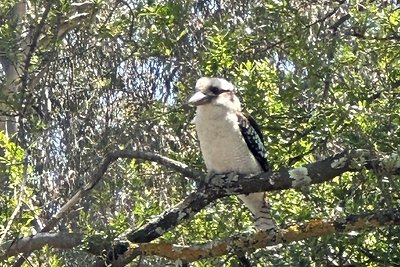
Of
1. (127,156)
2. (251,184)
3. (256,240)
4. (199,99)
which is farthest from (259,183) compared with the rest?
(199,99)

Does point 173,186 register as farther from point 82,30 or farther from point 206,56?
point 206,56

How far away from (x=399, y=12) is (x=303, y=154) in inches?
29.4

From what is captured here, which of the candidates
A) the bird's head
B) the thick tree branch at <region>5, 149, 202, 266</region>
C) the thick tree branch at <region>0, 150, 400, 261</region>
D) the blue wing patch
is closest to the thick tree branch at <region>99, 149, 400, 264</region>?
the thick tree branch at <region>0, 150, 400, 261</region>

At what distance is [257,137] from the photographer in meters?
4.41

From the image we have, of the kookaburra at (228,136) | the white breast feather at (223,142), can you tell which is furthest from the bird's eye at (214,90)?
the white breast feather at (223,142)

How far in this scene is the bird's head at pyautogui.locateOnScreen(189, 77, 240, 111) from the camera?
14.1 ft

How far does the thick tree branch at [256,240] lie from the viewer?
312 cm

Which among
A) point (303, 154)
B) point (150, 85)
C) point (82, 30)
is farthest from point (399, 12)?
point (150, 85)

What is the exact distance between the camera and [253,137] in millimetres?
4512

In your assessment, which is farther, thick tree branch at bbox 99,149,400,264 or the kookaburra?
the kookaburra

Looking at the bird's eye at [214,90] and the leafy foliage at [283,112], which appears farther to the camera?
the bird's eye at [214,90]

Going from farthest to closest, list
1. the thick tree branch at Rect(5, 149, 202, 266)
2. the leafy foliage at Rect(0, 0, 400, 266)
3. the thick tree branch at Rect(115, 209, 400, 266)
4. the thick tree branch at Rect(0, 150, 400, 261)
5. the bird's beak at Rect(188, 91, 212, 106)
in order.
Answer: the bird's beak at Rect(188, 91, 212, 106)
the thick tree branch at Rect(5, 149, 202, 266)
the leafy foliage at Rect(0, 0, 400, 266)
the thick tree branch at Rect(0, 150, 400, 261)
the thick tree branch at Rect(115, 209, 400, 266)

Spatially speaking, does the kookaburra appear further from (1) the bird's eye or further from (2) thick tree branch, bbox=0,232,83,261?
(2) thick tree branch, bbox=0,232,83,261

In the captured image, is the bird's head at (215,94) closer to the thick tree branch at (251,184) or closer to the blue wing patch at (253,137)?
the blue wing patch at (253,137)
